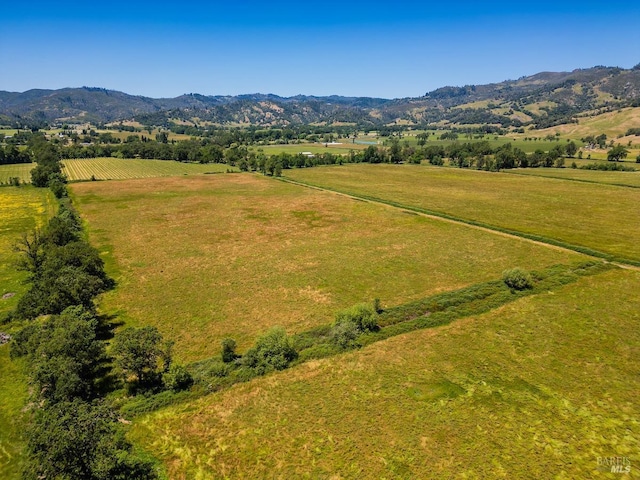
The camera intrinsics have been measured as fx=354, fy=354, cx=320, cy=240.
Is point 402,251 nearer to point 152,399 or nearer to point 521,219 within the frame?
point 521,219

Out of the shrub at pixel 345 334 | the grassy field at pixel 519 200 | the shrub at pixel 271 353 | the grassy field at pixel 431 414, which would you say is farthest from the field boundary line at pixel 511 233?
the shrub at pixel 271 353

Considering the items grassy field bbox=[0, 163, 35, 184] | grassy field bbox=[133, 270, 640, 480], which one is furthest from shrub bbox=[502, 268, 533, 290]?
grassy field bbox=[0, 163, 35, 184]

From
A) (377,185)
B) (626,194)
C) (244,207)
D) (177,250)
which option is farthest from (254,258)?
(626,194)

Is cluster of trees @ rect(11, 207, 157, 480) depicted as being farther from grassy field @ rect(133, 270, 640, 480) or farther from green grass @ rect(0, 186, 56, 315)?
grassy field @ rect(133, 270, 640, 480)

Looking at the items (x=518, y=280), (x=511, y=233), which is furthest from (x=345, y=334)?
(x=511, y=233)

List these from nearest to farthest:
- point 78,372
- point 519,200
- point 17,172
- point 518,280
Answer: point 78,372 < point 518,280 < point 519,200 < point 17,172

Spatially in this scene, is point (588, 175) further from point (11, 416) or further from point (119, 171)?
point (119, 171)
